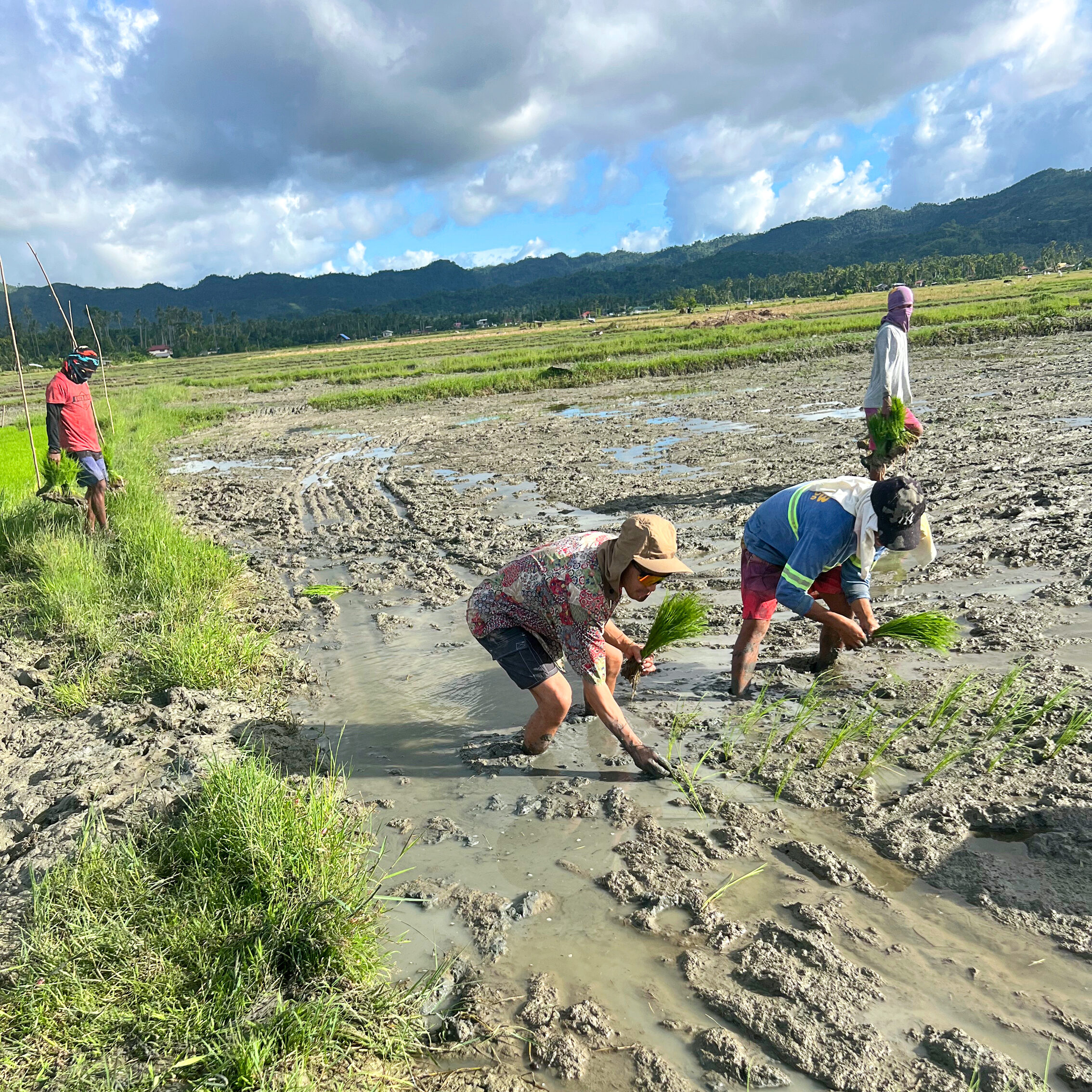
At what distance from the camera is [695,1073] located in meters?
1.92

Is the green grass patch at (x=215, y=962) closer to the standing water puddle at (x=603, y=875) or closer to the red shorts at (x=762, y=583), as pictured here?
the standing water puddle at (x=603, y=875)

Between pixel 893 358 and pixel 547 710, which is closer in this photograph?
pixel 547 710

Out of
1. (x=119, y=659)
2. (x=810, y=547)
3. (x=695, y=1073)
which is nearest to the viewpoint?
(x=695, y=1073)

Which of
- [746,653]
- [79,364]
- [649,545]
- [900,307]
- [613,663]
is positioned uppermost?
[79,364]

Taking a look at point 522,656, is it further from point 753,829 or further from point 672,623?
point 753,829

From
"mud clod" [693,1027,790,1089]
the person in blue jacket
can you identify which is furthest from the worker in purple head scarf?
"mud clod" [693,1027,790,1089]

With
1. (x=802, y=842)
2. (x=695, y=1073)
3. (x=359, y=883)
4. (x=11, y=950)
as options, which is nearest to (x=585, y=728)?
(x=802, y=842)

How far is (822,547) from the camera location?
3236mm

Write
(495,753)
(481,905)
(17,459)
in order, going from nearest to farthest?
(481,905)
(495,753)
(17,459)

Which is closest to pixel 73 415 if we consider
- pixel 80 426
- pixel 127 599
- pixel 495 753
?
pixel 80 426

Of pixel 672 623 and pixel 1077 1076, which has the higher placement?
pixel 672 623

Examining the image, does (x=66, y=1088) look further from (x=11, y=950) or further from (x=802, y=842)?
(x=802, y=842)

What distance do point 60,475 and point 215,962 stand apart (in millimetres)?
6499

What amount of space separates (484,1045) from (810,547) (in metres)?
2.23
